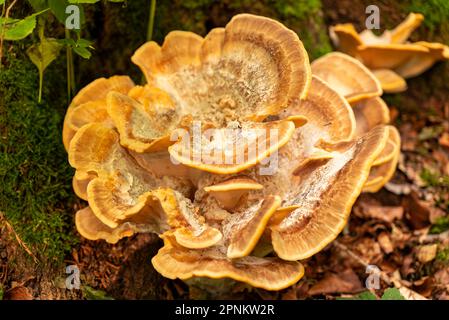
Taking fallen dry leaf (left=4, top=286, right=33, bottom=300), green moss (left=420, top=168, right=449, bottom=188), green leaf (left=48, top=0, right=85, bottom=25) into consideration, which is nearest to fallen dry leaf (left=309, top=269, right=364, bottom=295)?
green moss (left=420, top=168, right=449, bottom=188)

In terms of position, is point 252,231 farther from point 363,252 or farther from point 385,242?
point 385,242

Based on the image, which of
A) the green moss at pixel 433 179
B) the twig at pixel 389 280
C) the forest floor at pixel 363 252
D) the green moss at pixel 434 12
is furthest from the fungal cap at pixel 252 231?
the green moss at pixel 434 12

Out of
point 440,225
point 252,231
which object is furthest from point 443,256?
point 252,231

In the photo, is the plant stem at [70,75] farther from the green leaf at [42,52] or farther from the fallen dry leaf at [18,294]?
the fallen dry leaf at [18,294]

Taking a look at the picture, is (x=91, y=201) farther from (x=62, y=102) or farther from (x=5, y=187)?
(x=62, y=102)

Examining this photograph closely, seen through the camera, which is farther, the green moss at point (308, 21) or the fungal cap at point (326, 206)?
the green moss at point (308, 21)
